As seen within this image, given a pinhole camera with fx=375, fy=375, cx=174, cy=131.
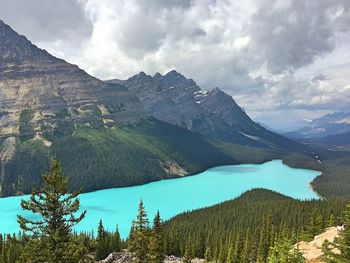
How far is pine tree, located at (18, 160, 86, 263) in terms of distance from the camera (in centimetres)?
2312

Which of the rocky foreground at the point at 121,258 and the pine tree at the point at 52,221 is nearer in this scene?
the pine tree at the point at 52,221

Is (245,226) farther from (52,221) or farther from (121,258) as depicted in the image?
(52,221)

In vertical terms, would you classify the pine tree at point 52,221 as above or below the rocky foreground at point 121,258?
above

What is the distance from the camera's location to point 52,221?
933 inches

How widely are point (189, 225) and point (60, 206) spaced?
109913mm

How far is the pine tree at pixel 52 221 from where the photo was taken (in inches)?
910

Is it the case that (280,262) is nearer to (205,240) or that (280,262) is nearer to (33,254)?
(33,254)

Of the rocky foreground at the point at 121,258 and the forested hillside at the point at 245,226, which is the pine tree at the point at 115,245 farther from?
the forested hillside at the point at 245,226

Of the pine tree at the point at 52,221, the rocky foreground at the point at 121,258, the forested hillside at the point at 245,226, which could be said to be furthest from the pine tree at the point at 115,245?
the pine tree at the point at 52,221

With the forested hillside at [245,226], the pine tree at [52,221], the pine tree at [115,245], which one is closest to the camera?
the pine tree at [52,221]

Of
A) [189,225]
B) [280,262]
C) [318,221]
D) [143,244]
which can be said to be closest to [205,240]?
[189,225]

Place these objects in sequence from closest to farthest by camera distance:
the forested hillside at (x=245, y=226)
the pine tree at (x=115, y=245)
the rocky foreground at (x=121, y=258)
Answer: the rocky foreground at (x=121, y=258), the forested hillside at (x=245, y=226), the pine tree at (x=115, y=245)

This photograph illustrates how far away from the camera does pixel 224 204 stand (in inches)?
6526

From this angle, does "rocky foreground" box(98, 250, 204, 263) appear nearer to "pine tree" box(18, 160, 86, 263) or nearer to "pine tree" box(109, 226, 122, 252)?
"pine tree" box(109, 226, 122, 252)
